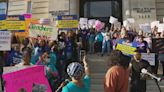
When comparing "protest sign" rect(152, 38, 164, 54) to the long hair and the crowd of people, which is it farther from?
the long hair

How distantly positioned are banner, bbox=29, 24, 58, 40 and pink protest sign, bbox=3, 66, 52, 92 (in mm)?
5947

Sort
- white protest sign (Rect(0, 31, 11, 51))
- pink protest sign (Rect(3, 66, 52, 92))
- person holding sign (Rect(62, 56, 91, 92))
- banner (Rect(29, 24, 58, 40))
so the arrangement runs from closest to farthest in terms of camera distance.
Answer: person holding sign (Rect(62, 56, 91, 92)), pink protest sign (Rect(3, 66, 52, 92)), white protest sign (Rect(0, 31, 11, 51)), banner (Rect(29, 24, 58, 40))

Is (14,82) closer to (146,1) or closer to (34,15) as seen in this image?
(146,1)

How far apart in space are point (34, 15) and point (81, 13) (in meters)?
3.31

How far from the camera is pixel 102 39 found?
20625 mm

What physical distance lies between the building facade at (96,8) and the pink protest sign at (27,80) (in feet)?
64.9

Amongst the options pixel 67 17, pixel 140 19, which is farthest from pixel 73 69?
pixel 140 19

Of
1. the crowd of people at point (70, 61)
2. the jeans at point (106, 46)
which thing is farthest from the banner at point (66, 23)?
the jeans at point (106, 46)

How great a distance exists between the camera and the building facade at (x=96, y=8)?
26328 mm

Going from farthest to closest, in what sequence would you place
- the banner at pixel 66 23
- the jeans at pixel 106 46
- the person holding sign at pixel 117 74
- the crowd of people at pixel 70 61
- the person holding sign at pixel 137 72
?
the jeans at pixel 106 46
the banner at pixel 66 23
the person holding sign at pixel 137 72
the person holding sign at pixel 117 74
the crowd of people at pixel 70 61

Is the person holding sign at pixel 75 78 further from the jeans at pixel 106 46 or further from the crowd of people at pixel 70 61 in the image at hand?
the jeans at pixel 106 46

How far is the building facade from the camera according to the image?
86.4 feet

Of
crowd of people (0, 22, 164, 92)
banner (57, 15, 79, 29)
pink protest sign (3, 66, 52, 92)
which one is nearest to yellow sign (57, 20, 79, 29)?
banner (57, 15, 79, 29)

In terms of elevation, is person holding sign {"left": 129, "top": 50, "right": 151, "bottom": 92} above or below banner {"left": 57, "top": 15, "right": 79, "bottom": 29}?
below
